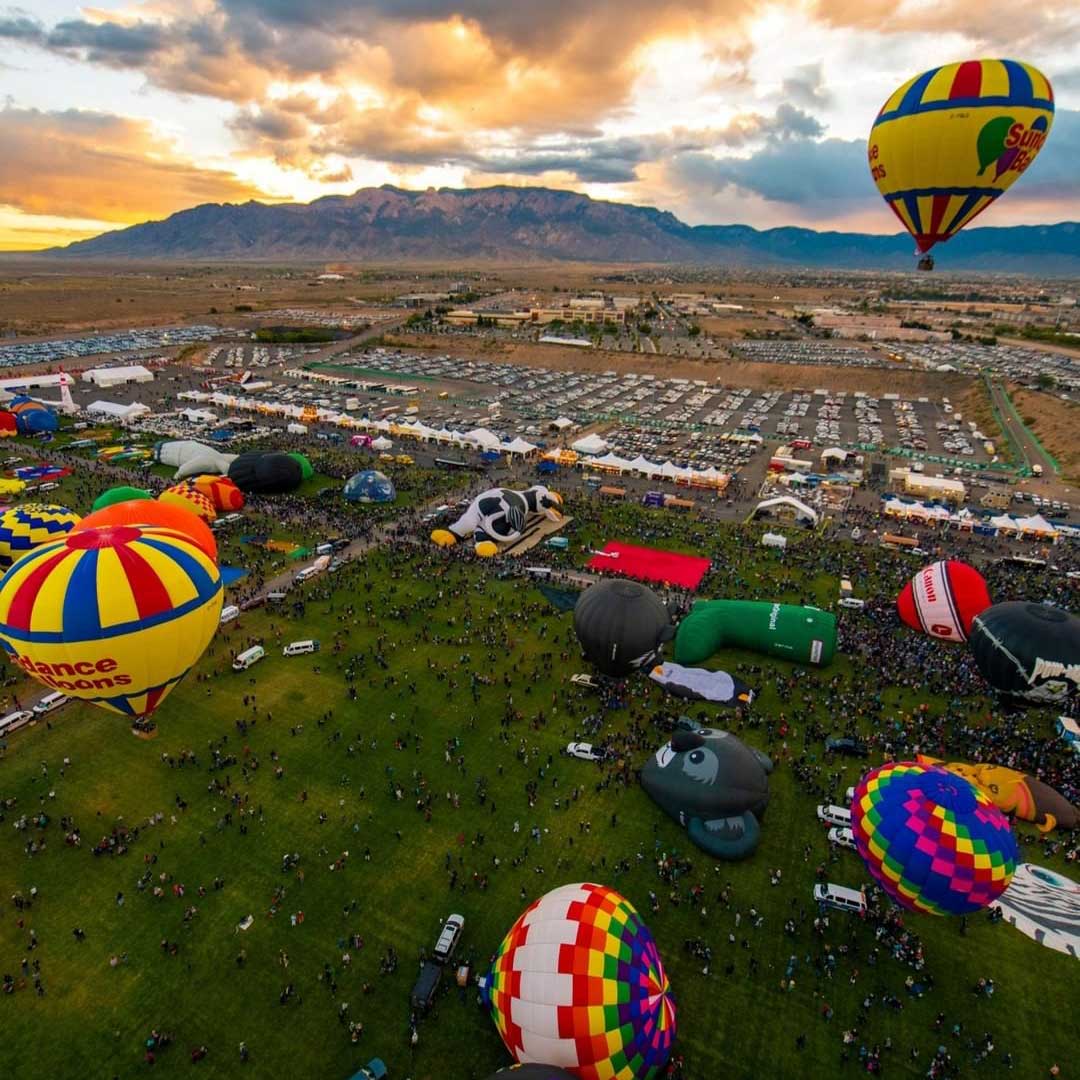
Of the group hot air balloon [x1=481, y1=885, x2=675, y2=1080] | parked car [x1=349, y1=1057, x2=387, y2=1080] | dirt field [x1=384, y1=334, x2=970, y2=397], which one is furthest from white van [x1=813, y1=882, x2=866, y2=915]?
dirt field [x1=384, y1=334, x2=970, y2=397]

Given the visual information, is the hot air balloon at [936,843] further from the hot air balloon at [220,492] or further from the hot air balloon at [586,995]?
the hot air balloon at [220,492]

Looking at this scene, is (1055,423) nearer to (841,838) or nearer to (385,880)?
(841,838)

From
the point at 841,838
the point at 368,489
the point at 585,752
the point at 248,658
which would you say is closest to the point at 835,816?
the point at 841,838

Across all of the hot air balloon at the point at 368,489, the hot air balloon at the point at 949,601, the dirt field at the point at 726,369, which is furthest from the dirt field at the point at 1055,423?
the hot air balloon at the point at 368,489

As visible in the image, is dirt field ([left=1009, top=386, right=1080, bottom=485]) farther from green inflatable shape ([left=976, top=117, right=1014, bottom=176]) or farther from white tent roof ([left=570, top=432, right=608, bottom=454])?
green inflatable shape ([left=976, top=117, right=1014, bottom=176])

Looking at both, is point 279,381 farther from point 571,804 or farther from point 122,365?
point 571,804

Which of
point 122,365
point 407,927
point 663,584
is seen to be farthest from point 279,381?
point 407,927
